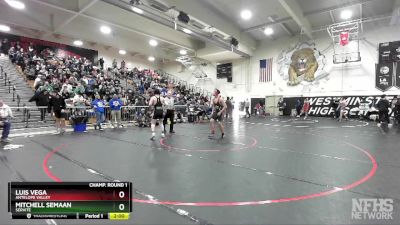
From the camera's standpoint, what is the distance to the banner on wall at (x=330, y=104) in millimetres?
17859

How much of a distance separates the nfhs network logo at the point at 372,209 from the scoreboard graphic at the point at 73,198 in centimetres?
237

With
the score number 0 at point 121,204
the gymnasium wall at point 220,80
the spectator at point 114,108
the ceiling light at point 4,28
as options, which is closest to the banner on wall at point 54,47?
the ceiling light at point 4,28

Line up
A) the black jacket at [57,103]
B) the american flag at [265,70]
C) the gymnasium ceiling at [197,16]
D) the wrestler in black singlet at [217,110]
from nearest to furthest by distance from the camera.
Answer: the wrestler in black singlet at [217,110] → the black jacket at [57,103] → the gymnasium ceiling at [197,16] → the american flag at [265,70]

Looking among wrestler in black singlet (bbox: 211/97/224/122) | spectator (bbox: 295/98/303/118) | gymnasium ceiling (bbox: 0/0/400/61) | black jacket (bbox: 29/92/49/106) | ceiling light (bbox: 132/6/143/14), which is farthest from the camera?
spectator (bbox: 295/98/303/118)

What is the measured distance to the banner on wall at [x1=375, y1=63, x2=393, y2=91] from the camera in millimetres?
16938

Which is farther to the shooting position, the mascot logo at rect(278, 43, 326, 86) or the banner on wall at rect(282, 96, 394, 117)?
the mascot logo at rect(278, 43, 326, 86)

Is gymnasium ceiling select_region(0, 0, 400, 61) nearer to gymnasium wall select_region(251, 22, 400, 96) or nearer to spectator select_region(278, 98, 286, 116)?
gymnasium wall select_region(251, 22, 400, 96)

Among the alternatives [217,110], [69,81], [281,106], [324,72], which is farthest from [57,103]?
[324,72]

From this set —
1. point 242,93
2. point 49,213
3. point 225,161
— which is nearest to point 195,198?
point 49,213

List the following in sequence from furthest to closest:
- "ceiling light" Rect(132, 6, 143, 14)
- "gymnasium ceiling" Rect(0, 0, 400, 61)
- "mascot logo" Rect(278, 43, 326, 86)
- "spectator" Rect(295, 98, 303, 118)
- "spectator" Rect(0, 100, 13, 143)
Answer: "spectator" Rect(295, 98, 303, 118) < "mascot logo" Rect(278, 43, 326, 86) < "gymnasium ceiling" Rect(0, 0, 400, 61) < "ceiling light" Rect(132, 6, 143, 14) < "spectator" Rect(0, 100, 13, 143)

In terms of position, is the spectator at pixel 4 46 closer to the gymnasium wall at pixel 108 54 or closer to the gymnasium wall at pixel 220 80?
the gymnasium wall at pixel 108 54

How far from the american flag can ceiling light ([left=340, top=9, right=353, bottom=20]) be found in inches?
277

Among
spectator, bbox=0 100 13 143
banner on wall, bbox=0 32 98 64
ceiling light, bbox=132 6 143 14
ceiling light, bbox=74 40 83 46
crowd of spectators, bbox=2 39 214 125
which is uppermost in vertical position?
ceiling light, bbox=74 40 83 46

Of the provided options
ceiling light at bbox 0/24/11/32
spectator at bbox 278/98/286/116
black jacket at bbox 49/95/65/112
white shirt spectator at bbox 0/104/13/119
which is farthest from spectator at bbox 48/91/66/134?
spectator at bbox 278/98/286/116
